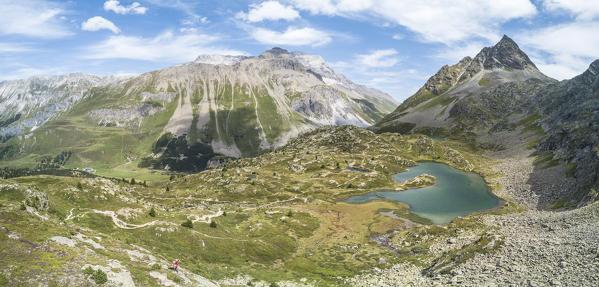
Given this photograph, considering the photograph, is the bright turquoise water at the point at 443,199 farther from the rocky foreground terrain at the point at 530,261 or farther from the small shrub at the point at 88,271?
the small shrub at the point at 88,271

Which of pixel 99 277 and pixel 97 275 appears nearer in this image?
pixel 99 277

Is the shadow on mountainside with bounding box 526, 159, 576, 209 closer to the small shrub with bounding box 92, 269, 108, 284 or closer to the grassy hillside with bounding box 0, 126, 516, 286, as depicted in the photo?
the grassy hillside with bounding box 0, 126, 516, 286

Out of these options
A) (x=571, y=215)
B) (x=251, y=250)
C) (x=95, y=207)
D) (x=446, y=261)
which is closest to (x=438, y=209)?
(x=571, y=215)

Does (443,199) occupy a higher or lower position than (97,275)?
lower

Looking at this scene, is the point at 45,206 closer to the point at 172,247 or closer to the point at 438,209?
the point at 172,247

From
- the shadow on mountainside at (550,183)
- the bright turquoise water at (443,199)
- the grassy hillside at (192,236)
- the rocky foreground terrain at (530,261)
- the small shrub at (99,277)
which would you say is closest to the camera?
the small shrub at (99,277)

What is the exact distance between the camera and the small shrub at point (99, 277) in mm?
36281

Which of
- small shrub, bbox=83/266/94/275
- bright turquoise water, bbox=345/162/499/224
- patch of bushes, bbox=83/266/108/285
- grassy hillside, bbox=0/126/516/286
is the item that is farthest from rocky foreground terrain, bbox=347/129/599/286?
bright turquoise water, bbox=345/162/499/224

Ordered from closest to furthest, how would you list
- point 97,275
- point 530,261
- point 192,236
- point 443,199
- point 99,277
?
point 99,277 → point 97,275 → point 530,261 → point 192,236 → point 443,199

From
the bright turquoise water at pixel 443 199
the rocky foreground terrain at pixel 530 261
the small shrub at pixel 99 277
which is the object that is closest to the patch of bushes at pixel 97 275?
the small shrub at pixel 99 277

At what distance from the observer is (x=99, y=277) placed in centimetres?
3656

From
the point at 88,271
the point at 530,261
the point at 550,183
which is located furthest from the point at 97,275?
the point at 550,183

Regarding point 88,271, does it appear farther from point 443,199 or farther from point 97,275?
point 443,199

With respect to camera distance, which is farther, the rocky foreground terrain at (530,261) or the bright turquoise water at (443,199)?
the bright turquoise water at (443,199)
